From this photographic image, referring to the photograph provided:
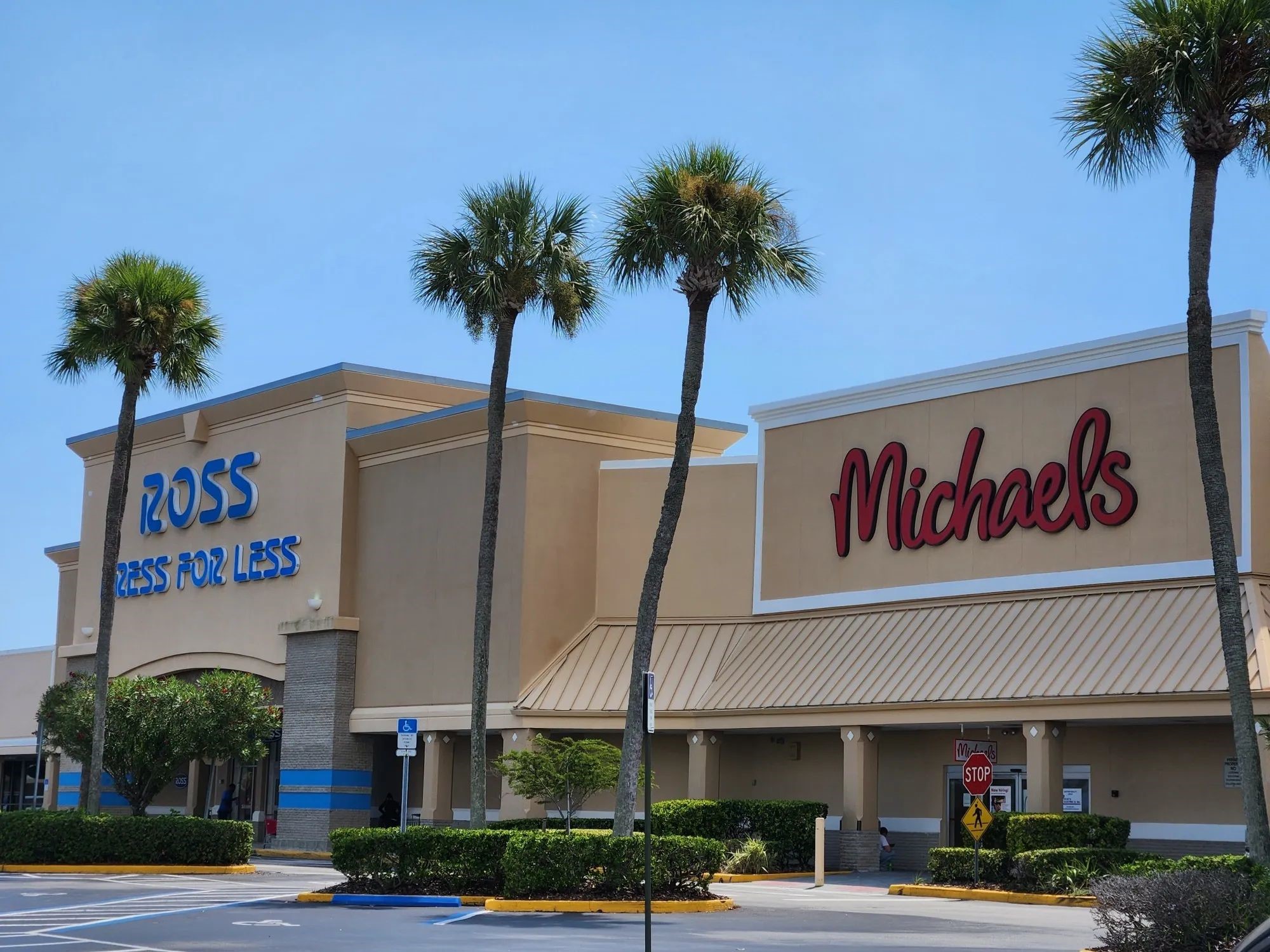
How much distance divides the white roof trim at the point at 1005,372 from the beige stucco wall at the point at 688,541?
2073mm

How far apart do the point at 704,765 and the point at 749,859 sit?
371cm

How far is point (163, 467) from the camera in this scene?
161 feet

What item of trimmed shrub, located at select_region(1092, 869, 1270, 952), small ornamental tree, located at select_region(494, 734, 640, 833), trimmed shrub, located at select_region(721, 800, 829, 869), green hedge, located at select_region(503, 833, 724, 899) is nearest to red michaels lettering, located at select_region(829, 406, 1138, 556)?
trimmed shrub, located at select_region(721, 800, 829, 869)

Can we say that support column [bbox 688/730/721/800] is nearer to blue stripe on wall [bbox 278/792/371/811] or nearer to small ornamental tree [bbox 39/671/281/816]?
blue stripe on wall [bbox 278/792/371/811]

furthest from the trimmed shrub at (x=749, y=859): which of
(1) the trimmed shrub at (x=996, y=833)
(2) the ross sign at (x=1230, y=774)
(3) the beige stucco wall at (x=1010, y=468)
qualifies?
(2) the ross sign at (x=1230, y=774)

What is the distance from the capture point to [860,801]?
3219cm

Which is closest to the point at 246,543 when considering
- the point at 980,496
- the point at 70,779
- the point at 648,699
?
the point at 70,779

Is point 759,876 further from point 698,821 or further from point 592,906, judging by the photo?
point 592,906

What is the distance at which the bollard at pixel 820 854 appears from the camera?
29.5 metres

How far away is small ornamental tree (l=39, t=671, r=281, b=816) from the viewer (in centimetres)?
3738

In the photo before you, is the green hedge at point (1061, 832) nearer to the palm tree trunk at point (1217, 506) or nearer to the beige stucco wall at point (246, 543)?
the palm tree trunk at point (1217, 506)

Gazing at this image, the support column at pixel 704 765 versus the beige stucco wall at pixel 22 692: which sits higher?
the beige stucco wall at pixel 22 692

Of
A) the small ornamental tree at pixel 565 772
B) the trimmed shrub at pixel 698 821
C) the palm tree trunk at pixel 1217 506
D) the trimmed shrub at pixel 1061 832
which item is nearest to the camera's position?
the palm tree trunk at pixel 1217 506

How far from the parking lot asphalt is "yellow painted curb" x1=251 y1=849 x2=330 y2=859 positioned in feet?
39.1
